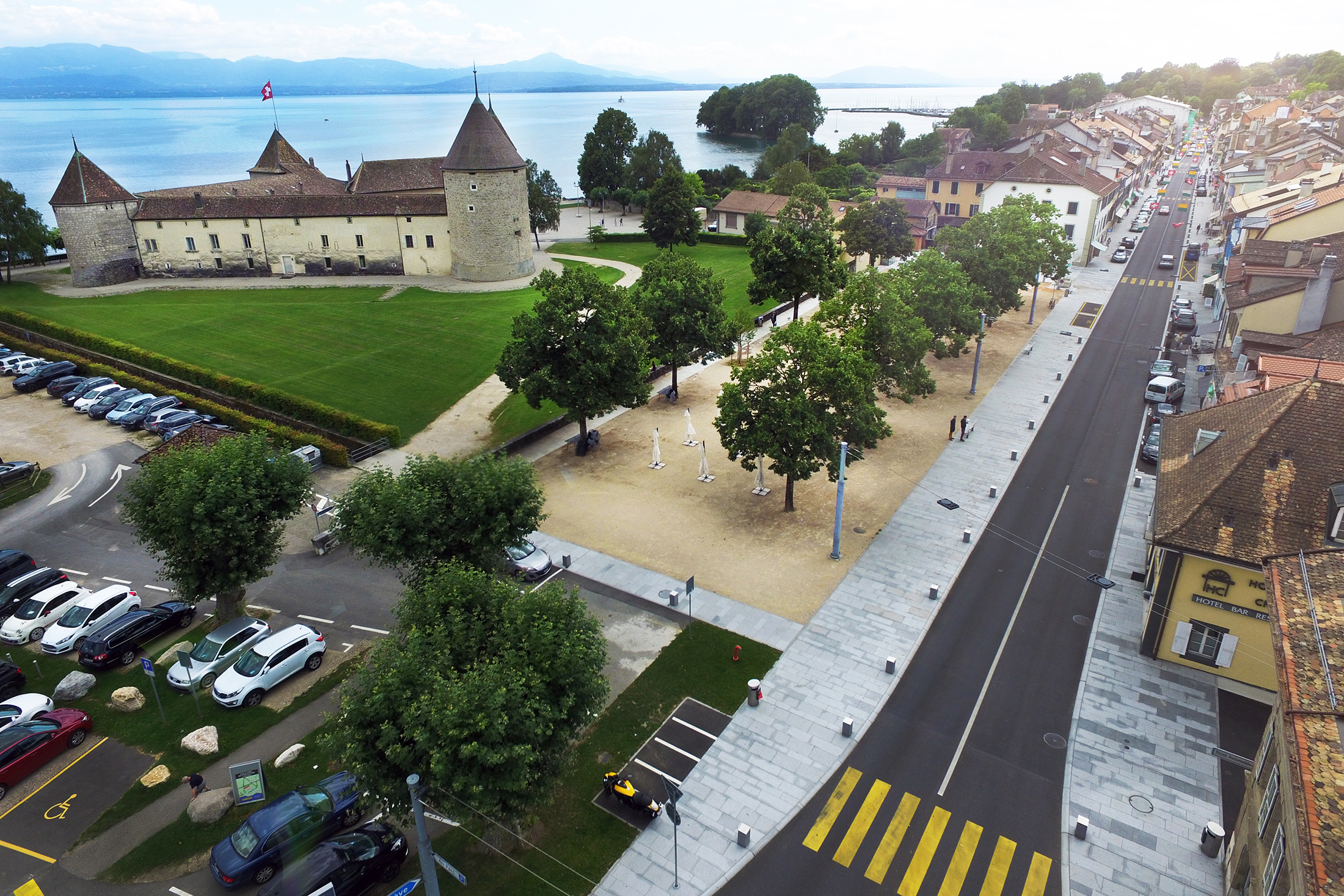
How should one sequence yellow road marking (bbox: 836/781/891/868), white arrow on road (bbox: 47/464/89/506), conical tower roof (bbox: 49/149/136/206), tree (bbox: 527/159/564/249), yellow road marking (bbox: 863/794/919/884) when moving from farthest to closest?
tree (bbox: 527/159/564/249)
conical tower roof (bbox: 49/149/136/206)
white arrow on road (bbox: 47/464/89/506)
yellow road marking (bbox: 836/781/891/868)
yellow road marking (bbox: 863/794/919/884)

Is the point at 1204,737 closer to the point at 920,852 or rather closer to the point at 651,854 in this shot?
the point at 920,852

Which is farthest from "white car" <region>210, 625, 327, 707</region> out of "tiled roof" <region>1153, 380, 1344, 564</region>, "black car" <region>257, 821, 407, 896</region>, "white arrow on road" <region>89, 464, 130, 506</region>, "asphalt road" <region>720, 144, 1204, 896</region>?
"tiled roof" <region>1153, 380, 1344, 564</region>

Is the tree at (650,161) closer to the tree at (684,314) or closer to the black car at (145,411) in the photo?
the tree at (684,314)

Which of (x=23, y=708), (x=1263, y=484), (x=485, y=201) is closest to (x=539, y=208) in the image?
(x=485, y=201)

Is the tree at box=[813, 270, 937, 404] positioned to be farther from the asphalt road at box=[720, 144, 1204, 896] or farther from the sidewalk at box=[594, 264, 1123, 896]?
the asphalt road at box=[720, 144, 1204, 896]

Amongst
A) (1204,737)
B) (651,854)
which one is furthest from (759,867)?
(1204,737)

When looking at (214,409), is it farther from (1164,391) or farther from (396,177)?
(1164,391)
